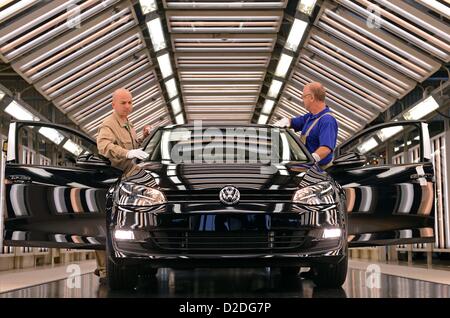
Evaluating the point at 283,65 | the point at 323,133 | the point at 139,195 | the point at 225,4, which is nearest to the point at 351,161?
the point at 323,133

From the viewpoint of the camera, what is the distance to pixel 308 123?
6141 mm

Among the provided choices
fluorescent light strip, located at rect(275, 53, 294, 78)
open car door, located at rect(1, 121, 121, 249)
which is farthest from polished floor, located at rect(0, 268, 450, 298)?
fluorescent light strip, located at rect(275, 53, 294, 78)

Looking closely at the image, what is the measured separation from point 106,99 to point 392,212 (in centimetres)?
745

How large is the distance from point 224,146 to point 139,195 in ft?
3.62

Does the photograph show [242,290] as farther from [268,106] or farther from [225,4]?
[268,106]

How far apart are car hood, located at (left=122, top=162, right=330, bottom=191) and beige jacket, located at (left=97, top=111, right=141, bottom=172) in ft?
3.27

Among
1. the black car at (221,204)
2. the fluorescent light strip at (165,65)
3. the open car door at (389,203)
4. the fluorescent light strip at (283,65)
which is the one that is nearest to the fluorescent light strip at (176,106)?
the fluorescent light strip at (165,65)

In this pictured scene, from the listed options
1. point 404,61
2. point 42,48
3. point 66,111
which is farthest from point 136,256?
point 66,111

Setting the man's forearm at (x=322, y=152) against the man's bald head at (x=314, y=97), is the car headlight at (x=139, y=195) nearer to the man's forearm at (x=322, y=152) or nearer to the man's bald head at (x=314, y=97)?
the man's forearm at (x=322, y=152)

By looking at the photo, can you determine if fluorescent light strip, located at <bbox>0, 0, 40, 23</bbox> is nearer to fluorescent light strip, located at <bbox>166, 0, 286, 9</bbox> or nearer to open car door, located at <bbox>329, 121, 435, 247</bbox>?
fluorescent light strip, located at <bbox>166, 0, 286, 9</bbox>

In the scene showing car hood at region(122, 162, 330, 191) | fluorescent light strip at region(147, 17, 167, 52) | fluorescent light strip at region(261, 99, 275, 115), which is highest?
fluorescent light strip at region(147, 17, 167, 52)

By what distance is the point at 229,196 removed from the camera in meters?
4.05

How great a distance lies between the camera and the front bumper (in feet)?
13.1

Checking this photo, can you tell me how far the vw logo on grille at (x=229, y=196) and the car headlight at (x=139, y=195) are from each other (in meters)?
0.34
